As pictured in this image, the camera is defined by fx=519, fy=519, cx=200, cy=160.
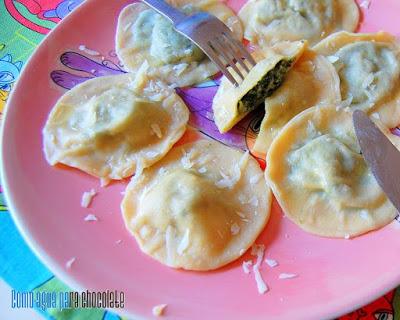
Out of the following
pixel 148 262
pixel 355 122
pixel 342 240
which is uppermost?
pixel 355 122

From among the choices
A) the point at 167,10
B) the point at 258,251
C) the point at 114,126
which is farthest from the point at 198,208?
the point at 167,10

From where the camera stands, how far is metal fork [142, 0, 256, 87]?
2000 millimetres

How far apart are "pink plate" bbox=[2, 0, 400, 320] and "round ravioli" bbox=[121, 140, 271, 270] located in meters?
0.04

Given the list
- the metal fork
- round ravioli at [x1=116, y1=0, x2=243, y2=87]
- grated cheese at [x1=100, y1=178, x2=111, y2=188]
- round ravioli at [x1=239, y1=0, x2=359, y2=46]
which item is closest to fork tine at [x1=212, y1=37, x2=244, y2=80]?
the metal fork

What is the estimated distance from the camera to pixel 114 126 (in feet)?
6.23

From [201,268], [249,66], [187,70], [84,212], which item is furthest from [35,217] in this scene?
[249,66]

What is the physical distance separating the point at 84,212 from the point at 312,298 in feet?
2.61

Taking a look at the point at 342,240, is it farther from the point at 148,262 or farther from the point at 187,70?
the point at 187,70

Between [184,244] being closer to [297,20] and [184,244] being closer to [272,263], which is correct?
[272,263]

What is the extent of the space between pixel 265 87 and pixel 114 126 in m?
0.58

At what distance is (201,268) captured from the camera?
158 centimetres

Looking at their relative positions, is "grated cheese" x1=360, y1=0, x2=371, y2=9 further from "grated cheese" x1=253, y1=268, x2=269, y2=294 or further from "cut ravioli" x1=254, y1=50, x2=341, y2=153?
"grated cheese" x1=253, y1=268, x2=269, y2=294

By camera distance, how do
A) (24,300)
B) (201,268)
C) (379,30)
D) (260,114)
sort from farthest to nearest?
1. (379,30)
2. (260,114)
3. (24,300)
4. (201,268)

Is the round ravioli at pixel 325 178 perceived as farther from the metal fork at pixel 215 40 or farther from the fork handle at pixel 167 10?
the fork handle at pixel 167 10
